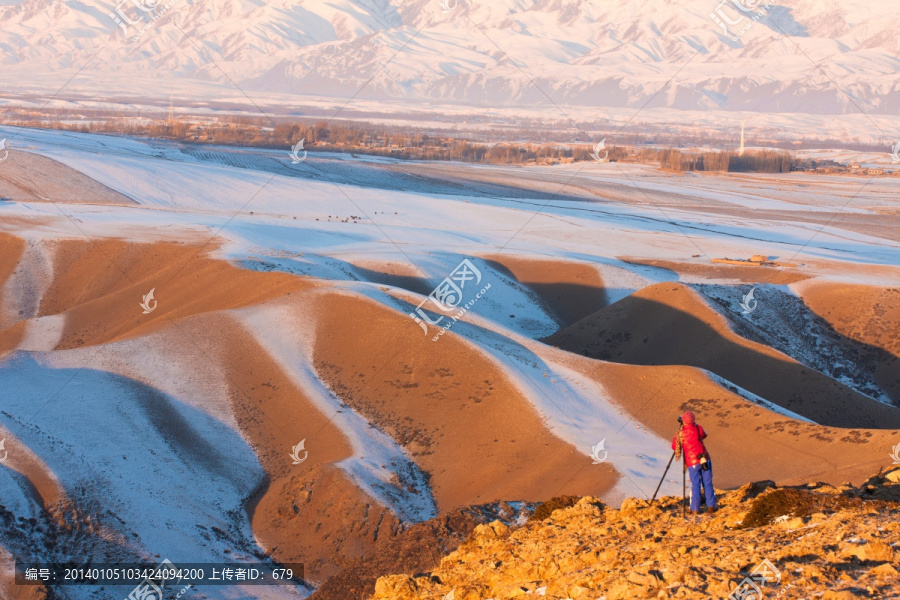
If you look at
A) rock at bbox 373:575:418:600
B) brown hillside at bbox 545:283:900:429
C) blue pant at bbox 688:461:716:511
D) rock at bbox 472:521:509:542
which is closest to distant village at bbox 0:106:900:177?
brown hillside at bbox 545:283:900:429

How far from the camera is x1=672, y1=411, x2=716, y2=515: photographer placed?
11805mm

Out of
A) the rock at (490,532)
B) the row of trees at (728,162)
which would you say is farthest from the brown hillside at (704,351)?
the row of trees at (728,162)

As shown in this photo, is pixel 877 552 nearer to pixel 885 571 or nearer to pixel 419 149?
pixel 885 571

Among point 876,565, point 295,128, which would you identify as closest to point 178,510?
point 876,565

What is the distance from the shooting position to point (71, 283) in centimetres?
3997

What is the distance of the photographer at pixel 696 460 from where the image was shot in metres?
11.8

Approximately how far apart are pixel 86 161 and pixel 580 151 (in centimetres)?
8411

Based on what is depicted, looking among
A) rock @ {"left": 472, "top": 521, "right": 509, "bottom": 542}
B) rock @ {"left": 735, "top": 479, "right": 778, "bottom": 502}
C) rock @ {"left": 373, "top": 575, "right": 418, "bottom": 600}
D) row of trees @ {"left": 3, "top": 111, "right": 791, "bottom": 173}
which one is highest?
rock @ {"left": 735, "top": 479, "right": 778, "bottom": 502}

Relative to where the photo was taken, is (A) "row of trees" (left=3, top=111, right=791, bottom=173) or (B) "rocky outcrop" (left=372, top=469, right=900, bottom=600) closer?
(B) "rocky outcrop" (left=372, top=469, right=900, bottom=600)

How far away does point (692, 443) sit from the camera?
1188 cm

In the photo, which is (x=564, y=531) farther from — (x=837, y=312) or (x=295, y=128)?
(x=295, y=128)

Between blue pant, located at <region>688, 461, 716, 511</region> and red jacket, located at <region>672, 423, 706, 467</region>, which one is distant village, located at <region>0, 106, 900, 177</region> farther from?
blue pant, located at <region>688, 461, 716, 511</region>

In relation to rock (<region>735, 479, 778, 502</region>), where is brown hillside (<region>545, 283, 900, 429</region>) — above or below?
below

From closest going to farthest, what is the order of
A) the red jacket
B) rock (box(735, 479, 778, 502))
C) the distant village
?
the red jacket, rock (box(735, 479, 778, 502)), the distant village
